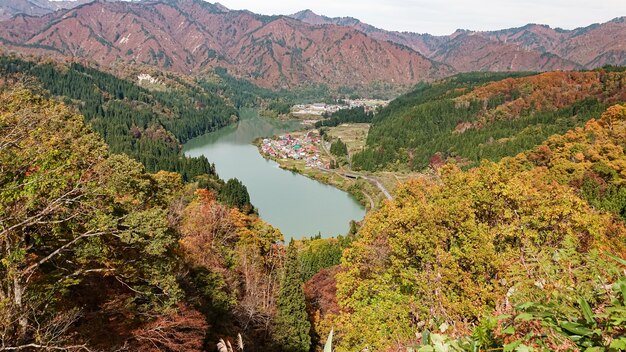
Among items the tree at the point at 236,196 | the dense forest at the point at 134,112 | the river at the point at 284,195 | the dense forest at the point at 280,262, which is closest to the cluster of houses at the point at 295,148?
the river at the point at 284,195

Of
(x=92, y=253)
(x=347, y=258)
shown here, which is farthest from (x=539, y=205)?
(x=92, y=253)

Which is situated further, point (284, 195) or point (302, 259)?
point (284, 195)

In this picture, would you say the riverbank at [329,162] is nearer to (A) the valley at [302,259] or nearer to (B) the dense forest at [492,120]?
(B) the dense forest at [492,120]

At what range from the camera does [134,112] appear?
121 meters

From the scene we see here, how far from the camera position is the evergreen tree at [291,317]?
722 inches

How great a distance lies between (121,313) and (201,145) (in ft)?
366

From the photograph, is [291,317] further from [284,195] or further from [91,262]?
[284,195]

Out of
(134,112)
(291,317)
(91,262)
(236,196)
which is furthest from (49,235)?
(134,112)

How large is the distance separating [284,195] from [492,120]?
54.7 meters

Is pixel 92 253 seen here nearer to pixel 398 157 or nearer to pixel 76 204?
pixel 76 204

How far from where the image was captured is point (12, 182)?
22.3 feet

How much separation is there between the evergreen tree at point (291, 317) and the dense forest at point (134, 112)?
171ft

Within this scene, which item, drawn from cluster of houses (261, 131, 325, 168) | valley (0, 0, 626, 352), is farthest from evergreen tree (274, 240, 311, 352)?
cluster of houses (261, 131, 325, 168)

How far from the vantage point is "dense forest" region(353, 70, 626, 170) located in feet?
234
